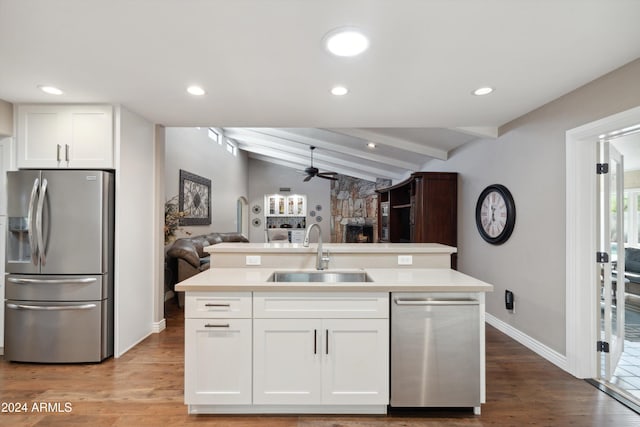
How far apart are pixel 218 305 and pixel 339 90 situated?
1862 mm

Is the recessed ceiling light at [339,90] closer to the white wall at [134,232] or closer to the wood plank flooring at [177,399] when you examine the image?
the white wall at [134,232]

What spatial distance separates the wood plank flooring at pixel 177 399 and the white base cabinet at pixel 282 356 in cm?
15

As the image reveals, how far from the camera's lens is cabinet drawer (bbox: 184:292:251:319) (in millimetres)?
1899

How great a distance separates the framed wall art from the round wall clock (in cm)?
452

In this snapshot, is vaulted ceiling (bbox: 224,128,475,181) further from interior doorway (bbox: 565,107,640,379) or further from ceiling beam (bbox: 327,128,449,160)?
interior doorway (bbox: 565,107,640,379)

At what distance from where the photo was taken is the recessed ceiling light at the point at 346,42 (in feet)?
5.48

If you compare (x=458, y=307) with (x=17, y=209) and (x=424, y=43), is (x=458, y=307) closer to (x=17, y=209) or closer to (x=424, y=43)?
(x=424, y=43)

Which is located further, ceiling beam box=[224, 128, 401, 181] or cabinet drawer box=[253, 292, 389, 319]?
ceiling beam box=[224, 128, 401, 181]

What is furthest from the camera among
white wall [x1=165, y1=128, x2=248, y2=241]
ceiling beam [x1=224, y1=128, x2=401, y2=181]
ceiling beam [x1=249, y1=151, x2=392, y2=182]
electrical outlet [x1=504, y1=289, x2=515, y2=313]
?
ceiling beam [x1=249, y1=151, x2=392, y2=182]

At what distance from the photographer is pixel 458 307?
1.90 meters

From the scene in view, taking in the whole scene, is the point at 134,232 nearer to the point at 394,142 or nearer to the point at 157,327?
the point at 157,327

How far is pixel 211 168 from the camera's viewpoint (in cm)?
728

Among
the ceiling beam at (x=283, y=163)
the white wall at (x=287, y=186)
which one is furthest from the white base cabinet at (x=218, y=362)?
the white wall at (x=287, y=186)

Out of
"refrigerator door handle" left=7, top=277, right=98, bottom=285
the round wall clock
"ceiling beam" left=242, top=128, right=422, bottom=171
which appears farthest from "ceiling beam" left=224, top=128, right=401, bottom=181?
"refrigerator door handle" left=7, top=277, right=98, bottom=285
